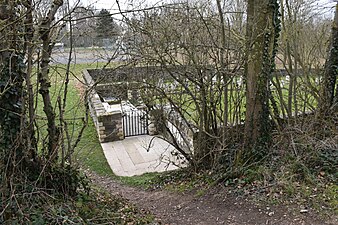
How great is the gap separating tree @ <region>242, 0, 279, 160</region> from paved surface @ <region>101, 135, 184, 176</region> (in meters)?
2.62

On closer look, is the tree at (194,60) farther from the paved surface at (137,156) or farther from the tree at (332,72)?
the tree at (332,72)

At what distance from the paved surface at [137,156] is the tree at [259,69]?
2.62 m

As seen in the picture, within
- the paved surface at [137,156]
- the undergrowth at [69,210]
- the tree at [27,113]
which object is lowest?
the paved surface at [137,156]

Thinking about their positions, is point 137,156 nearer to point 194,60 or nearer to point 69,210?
point 194,60

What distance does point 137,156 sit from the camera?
30.8ft

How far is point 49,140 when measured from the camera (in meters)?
4.66

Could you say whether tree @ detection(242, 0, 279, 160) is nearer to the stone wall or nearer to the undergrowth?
the undergrowth

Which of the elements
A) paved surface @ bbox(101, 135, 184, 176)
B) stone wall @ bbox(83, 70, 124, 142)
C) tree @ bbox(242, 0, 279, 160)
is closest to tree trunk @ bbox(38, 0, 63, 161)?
tree @ bbox(242, 0, 279, 160)

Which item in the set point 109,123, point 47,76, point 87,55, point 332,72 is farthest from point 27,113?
point 332,72

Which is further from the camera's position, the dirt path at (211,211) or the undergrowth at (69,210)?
the dirt path at (211,211)

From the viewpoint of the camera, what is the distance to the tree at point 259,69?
5516mm

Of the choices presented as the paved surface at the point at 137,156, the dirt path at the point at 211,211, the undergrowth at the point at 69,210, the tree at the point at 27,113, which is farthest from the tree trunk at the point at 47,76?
the paved surface at the point at 137,156

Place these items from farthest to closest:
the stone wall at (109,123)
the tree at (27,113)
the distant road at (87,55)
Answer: the stone wall at (109,123) → the distant road at (87,55) → the tree at (27,113)

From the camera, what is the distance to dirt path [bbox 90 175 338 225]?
4.25 m
